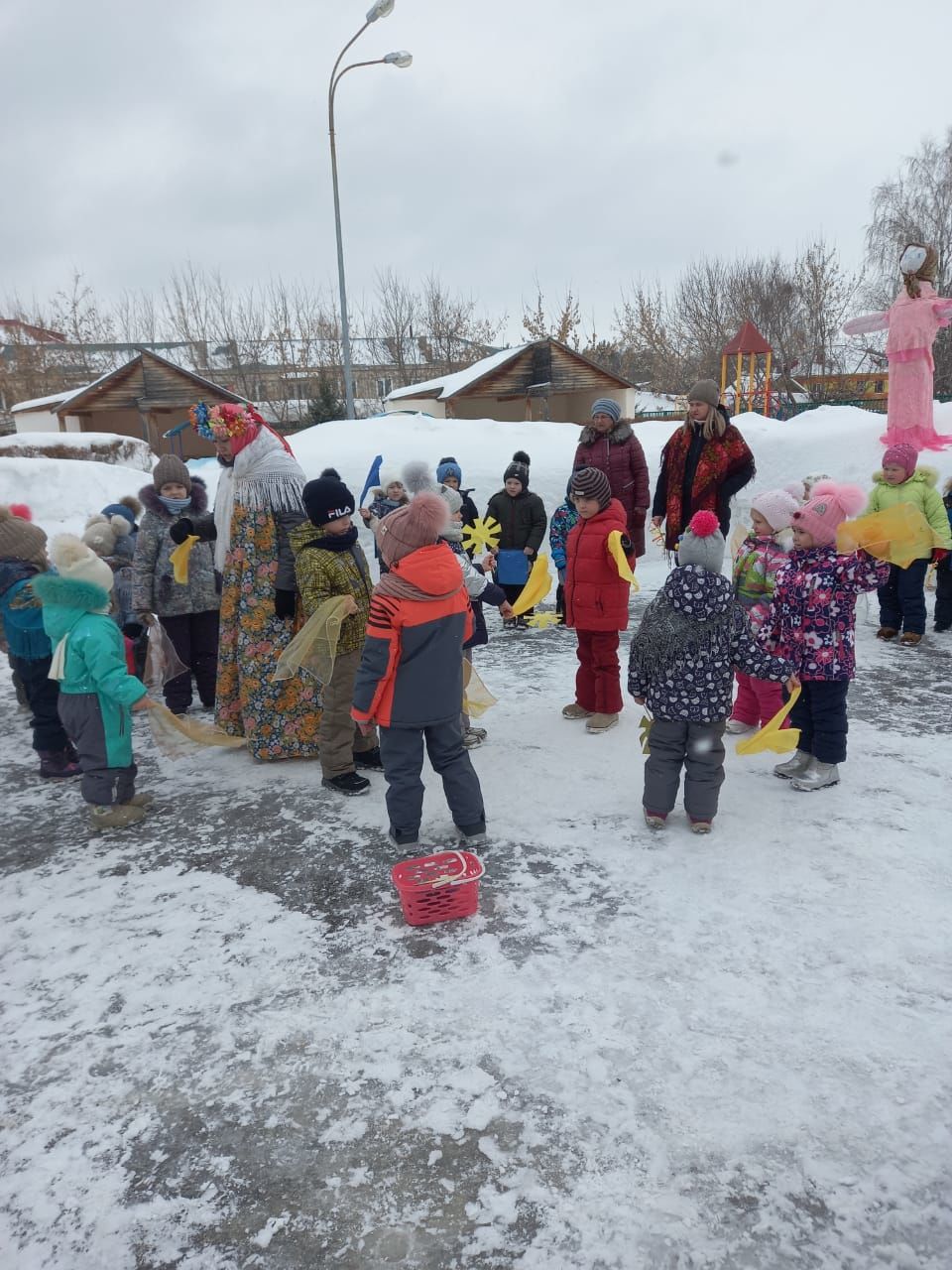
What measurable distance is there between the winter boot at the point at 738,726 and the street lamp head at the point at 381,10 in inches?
569

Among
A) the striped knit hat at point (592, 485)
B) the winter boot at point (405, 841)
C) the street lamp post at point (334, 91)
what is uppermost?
the street lamp post at point (334, 91)

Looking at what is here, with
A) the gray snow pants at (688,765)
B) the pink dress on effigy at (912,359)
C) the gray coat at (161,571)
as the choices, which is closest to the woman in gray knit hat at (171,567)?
the gray coat at (161,571)

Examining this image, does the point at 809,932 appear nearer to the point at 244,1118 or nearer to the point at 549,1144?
the point at 549,1144

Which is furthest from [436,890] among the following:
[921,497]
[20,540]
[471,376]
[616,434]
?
[471,376]

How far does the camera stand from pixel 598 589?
4785 mm

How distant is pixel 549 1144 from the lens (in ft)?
6.62

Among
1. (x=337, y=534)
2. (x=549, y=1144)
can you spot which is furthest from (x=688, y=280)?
(x=549, y=1144)

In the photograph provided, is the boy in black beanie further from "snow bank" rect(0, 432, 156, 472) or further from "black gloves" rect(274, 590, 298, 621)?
"snow bank" rect(0, 432, 156, 472)

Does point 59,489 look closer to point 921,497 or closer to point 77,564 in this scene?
point 77,564

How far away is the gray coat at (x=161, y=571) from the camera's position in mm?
5152

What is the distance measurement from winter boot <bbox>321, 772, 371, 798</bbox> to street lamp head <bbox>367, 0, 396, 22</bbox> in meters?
14.7

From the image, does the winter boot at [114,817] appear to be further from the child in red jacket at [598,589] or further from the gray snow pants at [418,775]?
the child in red jacket at [598,589]

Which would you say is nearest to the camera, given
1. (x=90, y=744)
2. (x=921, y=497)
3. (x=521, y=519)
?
(x=90, y=744)

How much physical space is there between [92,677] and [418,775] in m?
→ 1.75
